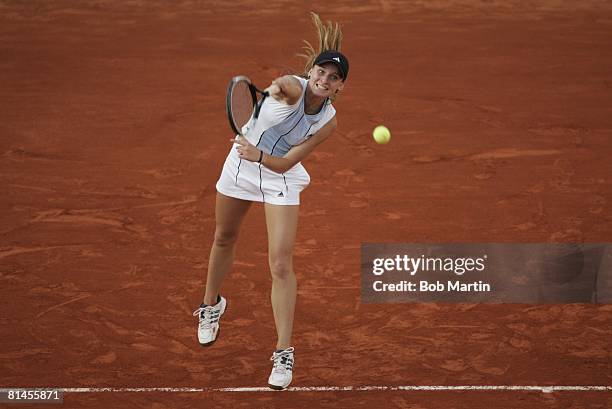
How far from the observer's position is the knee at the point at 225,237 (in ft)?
21.8

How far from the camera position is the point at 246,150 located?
585 centimetres

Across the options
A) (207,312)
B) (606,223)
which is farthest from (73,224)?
(606,223)

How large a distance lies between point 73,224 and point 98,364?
2171 millimetres

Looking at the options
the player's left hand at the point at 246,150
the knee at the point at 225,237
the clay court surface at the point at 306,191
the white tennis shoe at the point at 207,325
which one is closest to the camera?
the player's left hand at the point at 246,150

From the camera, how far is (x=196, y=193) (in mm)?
10312

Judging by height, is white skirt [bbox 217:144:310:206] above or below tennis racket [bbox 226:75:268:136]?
below

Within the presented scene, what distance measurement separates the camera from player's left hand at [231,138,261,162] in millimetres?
5844

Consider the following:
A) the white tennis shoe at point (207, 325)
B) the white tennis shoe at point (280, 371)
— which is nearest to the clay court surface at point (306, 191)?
the white tennis shoe at point (207, 325)

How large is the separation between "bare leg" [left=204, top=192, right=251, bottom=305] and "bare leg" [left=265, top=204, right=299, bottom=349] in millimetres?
262

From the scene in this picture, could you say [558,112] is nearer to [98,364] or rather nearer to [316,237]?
[316,237]

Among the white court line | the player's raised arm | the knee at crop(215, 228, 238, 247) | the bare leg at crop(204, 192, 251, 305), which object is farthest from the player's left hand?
the white court line

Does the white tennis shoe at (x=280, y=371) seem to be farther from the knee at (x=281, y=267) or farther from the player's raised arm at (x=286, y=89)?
the player's raised arm at (x=286, y=89)

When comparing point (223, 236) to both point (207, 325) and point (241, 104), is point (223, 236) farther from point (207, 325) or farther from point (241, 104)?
point (241, 104)

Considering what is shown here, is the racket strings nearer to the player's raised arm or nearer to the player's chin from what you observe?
the player's raised arm
